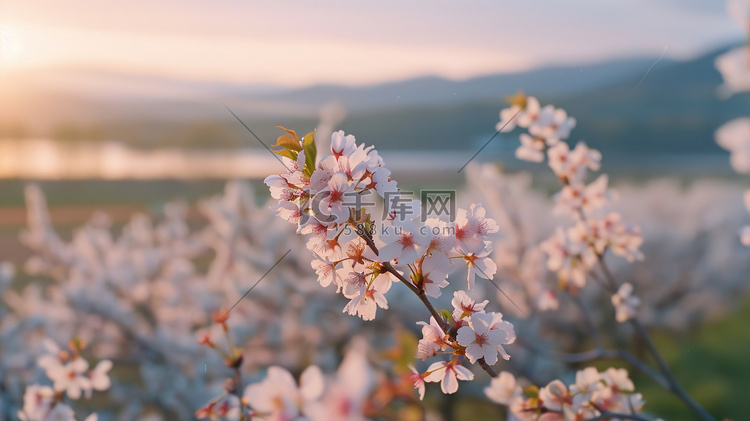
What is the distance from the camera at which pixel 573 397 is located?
21.0 inches

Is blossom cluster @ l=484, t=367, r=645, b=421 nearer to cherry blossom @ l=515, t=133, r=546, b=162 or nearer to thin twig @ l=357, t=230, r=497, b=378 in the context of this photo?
thin twig @ l=357, t=230, r=497, b=378

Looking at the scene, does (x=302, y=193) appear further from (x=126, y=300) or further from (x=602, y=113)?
(x=602, y=113)

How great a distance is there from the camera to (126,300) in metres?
1.70

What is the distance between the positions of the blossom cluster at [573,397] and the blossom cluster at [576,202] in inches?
7.8

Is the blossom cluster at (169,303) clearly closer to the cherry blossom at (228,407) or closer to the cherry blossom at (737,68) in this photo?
the cherry blossom at (228,407)

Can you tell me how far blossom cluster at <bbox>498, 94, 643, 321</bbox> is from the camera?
0.76 metres

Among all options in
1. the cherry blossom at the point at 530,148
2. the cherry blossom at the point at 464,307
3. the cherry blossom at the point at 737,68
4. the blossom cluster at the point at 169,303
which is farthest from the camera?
the blossom cluster at the point at 169,303

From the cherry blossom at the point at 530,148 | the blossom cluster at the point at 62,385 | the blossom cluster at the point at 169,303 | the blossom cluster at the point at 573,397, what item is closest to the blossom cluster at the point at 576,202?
the cherry blossom at the point at 530,148

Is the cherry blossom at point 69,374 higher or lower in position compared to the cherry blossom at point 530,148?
lower

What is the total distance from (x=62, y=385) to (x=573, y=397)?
0.65 meters

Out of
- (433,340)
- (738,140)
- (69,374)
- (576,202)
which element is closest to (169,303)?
(69,374)

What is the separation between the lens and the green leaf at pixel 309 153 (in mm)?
345

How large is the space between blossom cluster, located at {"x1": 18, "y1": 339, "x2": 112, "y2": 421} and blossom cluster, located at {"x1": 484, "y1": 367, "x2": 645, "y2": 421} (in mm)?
510

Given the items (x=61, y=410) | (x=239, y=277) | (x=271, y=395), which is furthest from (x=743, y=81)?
(x=239, y=277)
